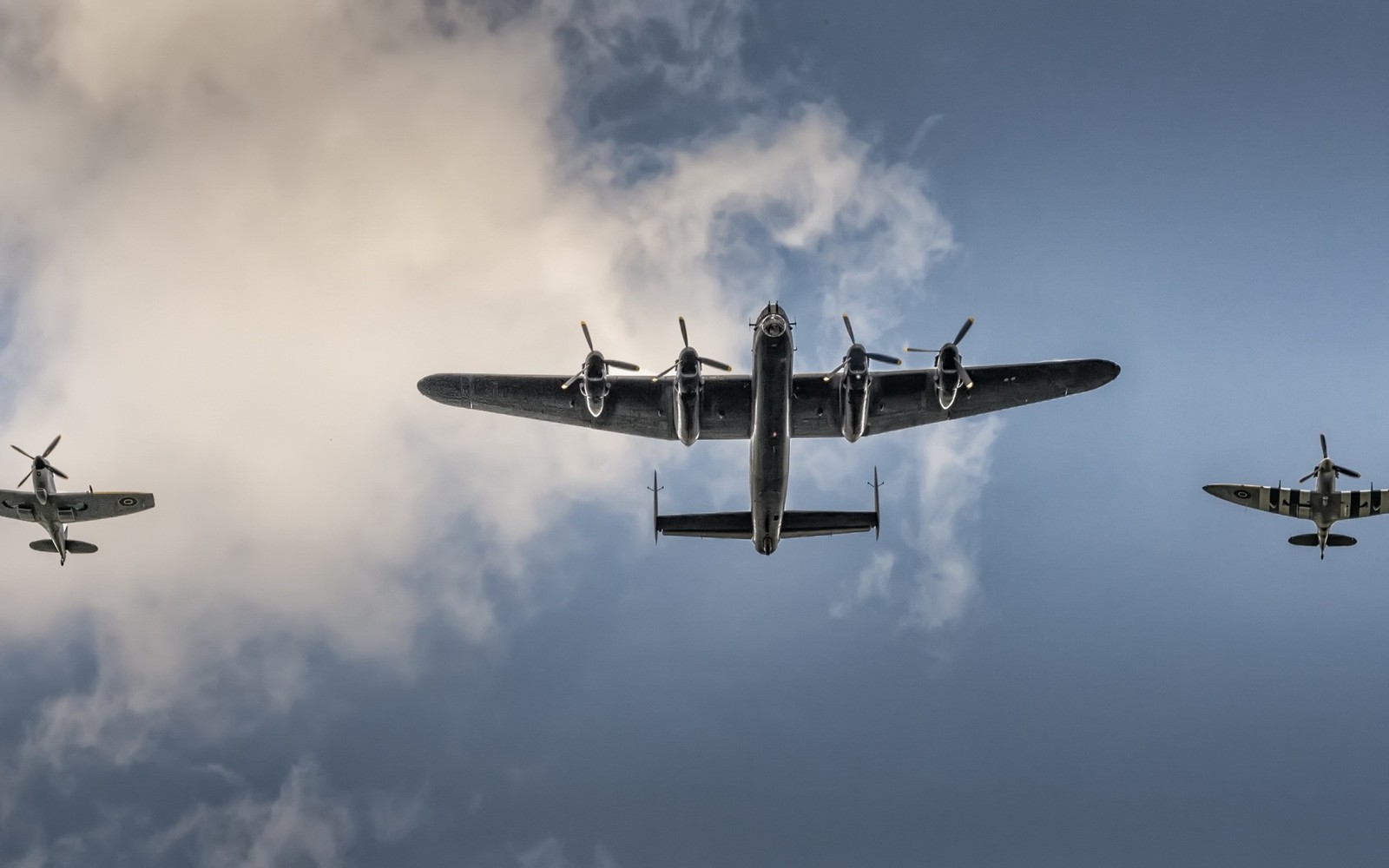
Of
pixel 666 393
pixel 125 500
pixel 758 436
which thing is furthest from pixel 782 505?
pixel 125 500

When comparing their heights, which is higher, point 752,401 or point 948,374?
point 948,374

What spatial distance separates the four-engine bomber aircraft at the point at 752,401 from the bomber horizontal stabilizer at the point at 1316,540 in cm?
1031

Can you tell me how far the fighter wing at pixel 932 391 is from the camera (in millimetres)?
37594

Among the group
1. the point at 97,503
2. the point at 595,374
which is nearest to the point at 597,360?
the point at 595,374

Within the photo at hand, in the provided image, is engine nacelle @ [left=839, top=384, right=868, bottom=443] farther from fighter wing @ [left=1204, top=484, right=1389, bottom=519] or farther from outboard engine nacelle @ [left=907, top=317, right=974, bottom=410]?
fighter wing @ [left=1204, top=484, right=1389, bottom=519]

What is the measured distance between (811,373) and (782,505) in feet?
16.4

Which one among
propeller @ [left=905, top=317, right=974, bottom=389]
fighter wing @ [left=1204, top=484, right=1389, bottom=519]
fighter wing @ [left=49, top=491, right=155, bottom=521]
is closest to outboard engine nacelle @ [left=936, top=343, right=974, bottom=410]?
propeller @ [left=905, top=317, right=974, bottom=389]

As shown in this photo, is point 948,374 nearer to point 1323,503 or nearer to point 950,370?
point 950,370

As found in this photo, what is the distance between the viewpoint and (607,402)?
3862 centimetres

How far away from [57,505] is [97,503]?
4.06ft

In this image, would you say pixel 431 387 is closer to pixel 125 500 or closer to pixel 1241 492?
pixel 125 500

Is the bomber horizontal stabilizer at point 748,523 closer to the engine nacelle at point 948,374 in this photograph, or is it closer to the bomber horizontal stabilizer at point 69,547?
the engine nacelle at point 948,374

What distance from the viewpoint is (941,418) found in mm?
39125

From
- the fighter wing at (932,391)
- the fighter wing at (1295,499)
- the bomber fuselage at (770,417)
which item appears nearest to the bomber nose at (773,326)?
the bomber fuselage at (770,417)
